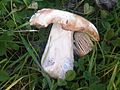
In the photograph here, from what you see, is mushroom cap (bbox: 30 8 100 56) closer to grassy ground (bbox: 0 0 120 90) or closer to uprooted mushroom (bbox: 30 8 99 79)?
uprooted mushroom (bbox: 30 8 99 79)

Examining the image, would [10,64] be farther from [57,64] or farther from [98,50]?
[98,50]

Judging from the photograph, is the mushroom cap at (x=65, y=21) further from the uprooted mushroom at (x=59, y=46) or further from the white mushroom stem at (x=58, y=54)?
the white mushroom stem at (x=58, y=54)

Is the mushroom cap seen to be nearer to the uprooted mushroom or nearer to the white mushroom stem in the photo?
the uprooted mushroom

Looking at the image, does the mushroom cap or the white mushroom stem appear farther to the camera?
the white mushroom stem

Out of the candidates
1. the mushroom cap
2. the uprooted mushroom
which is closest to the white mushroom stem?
the uprooted mushroom

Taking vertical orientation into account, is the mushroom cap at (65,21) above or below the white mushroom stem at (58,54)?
above

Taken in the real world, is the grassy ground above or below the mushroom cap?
below

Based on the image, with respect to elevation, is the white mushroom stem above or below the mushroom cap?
below

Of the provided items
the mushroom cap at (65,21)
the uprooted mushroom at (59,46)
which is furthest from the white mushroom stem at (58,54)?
the mushroom cap at (65,21)

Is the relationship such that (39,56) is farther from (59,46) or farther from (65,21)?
(65,21)
